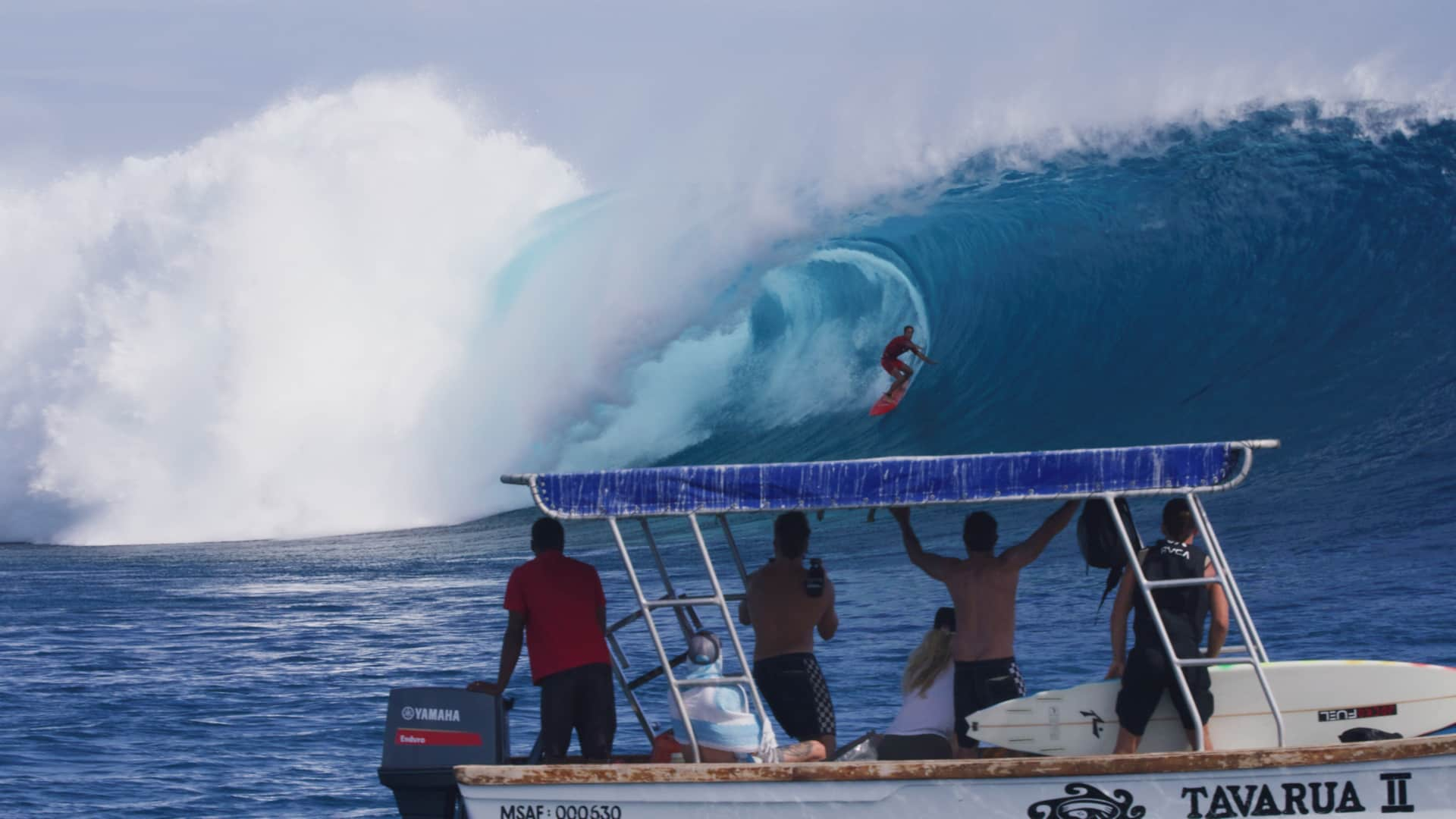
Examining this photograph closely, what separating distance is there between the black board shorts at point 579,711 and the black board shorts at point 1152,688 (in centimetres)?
202

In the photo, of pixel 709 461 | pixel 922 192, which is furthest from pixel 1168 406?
pixel 922 192

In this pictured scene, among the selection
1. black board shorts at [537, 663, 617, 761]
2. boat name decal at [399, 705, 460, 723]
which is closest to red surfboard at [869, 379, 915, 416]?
black board shorts at [537, 663, 617, 761]

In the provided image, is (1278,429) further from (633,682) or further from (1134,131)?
(633,682)

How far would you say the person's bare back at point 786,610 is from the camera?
6.28 meters

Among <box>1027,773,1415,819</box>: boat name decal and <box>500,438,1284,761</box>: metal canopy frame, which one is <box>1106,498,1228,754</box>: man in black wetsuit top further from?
<box>1027,773,1415,819</box>: boat name decal

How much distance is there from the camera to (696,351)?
28281 millimetres

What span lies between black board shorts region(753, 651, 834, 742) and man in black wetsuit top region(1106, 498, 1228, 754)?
1.21 m

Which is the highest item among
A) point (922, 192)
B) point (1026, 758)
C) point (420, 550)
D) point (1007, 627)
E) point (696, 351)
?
point (922, 192)

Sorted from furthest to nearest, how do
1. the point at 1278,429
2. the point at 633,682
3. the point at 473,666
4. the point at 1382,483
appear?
1. the point at 1278,429
2. the point at 1382,483
3. the point at 473,666
4. the point at 633,682

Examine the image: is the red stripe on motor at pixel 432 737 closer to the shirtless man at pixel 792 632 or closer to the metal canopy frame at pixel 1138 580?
the metal canopy frame at pixel 1138 580

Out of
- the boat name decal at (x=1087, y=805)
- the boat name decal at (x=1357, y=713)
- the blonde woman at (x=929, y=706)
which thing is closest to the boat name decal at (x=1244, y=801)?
the boat name decal at (x=1087, y=805)

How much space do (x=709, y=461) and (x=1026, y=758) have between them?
1886 centimetres

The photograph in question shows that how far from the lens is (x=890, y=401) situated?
23.7 m

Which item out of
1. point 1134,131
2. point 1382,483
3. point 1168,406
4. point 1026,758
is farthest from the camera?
point 1134,131
